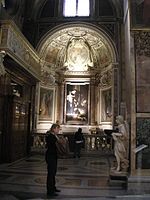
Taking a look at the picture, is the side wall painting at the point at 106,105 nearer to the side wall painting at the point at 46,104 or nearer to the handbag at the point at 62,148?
the side wall painting at the point at 46,104

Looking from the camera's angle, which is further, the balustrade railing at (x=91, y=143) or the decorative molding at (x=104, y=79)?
the decorative molding at (x=104, y=79)

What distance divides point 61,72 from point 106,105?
14.0ft

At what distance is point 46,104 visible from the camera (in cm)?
1864

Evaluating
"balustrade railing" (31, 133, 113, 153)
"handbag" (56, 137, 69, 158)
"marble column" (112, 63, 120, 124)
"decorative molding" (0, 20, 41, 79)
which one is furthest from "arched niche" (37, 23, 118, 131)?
"handbag" (56, 137, 69, 158)

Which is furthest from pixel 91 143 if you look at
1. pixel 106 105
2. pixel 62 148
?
pixel 106 105

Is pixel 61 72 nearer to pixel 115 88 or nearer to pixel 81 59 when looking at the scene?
pixel 81 59

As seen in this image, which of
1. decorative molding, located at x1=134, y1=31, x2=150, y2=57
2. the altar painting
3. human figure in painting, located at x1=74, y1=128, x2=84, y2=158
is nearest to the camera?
decorative molding, located at x1=134, y1=31, x2=150, y2=57

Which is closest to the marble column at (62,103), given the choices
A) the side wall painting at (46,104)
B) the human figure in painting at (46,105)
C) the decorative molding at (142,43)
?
the side wall painting at (46,104)

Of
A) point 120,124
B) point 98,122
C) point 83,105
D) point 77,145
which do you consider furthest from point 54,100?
point 120,124

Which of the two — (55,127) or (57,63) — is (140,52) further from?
(57,63)

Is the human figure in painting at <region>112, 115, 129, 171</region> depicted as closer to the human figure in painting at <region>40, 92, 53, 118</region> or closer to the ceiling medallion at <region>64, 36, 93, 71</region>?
the human figure in painting at <region>40, 92, 53, 118</region>

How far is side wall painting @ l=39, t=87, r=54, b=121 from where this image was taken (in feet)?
59.9

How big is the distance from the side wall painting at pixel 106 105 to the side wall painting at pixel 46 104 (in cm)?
357

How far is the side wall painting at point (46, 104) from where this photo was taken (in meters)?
18.2
